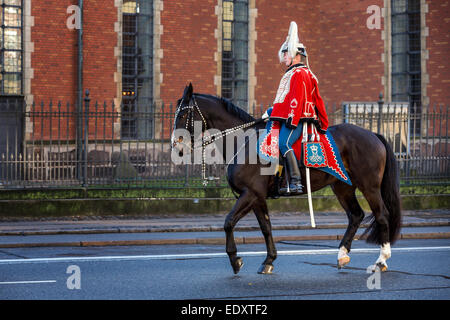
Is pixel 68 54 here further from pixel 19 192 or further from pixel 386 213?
pixel 386 213

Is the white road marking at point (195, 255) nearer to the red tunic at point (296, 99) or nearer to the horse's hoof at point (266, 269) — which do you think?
the horse's hoof at point (266, 269)

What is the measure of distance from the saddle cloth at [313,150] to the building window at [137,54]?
50.4ft

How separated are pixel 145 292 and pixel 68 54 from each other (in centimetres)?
1631

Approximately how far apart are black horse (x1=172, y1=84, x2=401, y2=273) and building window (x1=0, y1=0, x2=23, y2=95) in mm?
14438

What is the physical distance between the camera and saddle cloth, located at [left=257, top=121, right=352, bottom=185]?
9203 mm

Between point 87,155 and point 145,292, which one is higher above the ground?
point 87,155

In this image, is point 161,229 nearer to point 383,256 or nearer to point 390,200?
point 390,200

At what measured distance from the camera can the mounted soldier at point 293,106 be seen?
9.23 meters

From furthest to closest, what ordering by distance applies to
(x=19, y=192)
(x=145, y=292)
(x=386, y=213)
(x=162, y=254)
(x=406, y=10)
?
(x=406, y=10)
(x=19, y=192)
(x=162, y=254)
(x=386, y=213)
(x=145, y=292)

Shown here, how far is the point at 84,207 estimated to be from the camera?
54.4ft

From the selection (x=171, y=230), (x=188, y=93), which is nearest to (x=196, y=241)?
(x=171, y=230)

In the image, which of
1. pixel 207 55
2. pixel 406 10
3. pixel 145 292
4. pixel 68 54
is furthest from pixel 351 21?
pixel 145 292

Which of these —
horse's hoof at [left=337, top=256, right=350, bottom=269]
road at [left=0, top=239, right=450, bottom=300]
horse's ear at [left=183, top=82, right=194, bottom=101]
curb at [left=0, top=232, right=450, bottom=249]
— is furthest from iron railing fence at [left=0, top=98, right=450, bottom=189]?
horse's hoof at [left=337, top=256, right=350, bottom=269]
